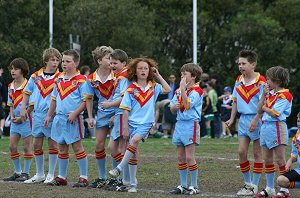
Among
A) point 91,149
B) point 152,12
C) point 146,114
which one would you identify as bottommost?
point 91,149

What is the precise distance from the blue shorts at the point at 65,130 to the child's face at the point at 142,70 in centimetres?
127

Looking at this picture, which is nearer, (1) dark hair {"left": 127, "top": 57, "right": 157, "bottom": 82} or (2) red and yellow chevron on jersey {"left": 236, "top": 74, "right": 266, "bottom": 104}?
(2) red and yellow chevron on jersey {"left": 236, "top": 74, "right": 266, "bottom": 104}

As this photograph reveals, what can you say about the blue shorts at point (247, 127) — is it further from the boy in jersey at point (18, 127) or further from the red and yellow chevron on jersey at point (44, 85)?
the boy in jersey at point (18, 127)

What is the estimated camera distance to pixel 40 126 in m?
13.0

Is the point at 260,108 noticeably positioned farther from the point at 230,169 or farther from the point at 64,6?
the point at 64,6

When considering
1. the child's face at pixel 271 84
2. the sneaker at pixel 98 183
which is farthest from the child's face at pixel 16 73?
the child's face at pixel 271 84

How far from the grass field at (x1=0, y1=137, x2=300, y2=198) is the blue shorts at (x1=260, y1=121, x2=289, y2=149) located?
860 mm

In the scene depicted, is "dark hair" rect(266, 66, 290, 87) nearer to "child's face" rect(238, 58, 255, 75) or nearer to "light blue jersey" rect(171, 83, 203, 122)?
"child's face" rect(238, 58, 255, 75)

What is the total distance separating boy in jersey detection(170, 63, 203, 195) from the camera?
11.7 m

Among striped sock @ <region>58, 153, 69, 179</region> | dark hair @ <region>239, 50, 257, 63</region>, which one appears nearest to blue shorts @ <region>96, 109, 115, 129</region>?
striped sock @ <region>58, 153, 69, 179</region>

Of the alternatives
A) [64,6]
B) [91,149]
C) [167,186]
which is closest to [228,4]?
[64,6]

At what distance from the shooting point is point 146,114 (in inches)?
468

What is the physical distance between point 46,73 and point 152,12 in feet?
76.9

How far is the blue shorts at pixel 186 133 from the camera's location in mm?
11680
